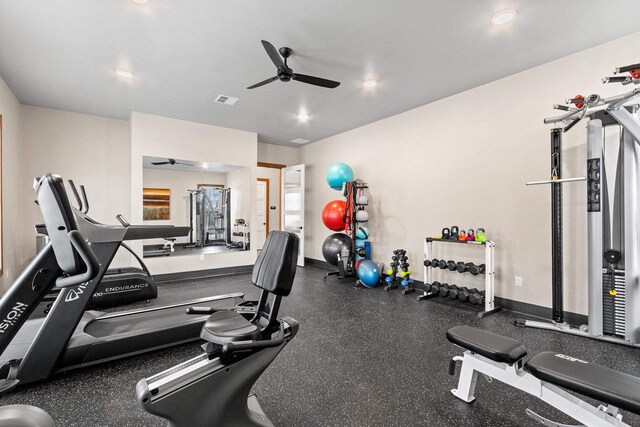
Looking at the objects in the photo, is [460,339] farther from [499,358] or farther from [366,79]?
[366,79]

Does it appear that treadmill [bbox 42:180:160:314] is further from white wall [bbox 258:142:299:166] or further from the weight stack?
the weight stack

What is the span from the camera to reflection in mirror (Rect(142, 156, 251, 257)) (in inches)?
210

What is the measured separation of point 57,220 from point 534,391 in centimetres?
244

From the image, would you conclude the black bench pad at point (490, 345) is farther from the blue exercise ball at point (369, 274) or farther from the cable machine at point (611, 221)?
the blue exercise ball at point (369, 274)

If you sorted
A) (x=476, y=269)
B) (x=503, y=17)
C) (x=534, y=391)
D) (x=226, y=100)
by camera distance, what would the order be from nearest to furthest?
(x=534, y=391) < (x=503, y=17) < (x=476, y=269) < (x=226, y=100)

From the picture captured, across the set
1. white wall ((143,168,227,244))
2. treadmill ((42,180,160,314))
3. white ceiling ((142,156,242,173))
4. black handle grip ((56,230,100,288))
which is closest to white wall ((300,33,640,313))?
white ceiling ((142,156,242,173))

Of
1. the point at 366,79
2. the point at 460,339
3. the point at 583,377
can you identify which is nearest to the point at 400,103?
the point at 366,79

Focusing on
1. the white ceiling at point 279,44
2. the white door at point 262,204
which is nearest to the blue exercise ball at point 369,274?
the white ceiling at point 279,44

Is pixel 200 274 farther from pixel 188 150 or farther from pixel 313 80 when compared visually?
pixel 313 80

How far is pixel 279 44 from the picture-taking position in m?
2.99

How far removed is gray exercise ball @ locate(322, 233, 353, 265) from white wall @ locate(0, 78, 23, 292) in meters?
4.62

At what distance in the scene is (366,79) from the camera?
12.4 ft

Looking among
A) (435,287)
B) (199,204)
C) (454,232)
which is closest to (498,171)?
(454,232)

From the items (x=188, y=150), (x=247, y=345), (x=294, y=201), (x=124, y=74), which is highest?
(x=124, y=74)
